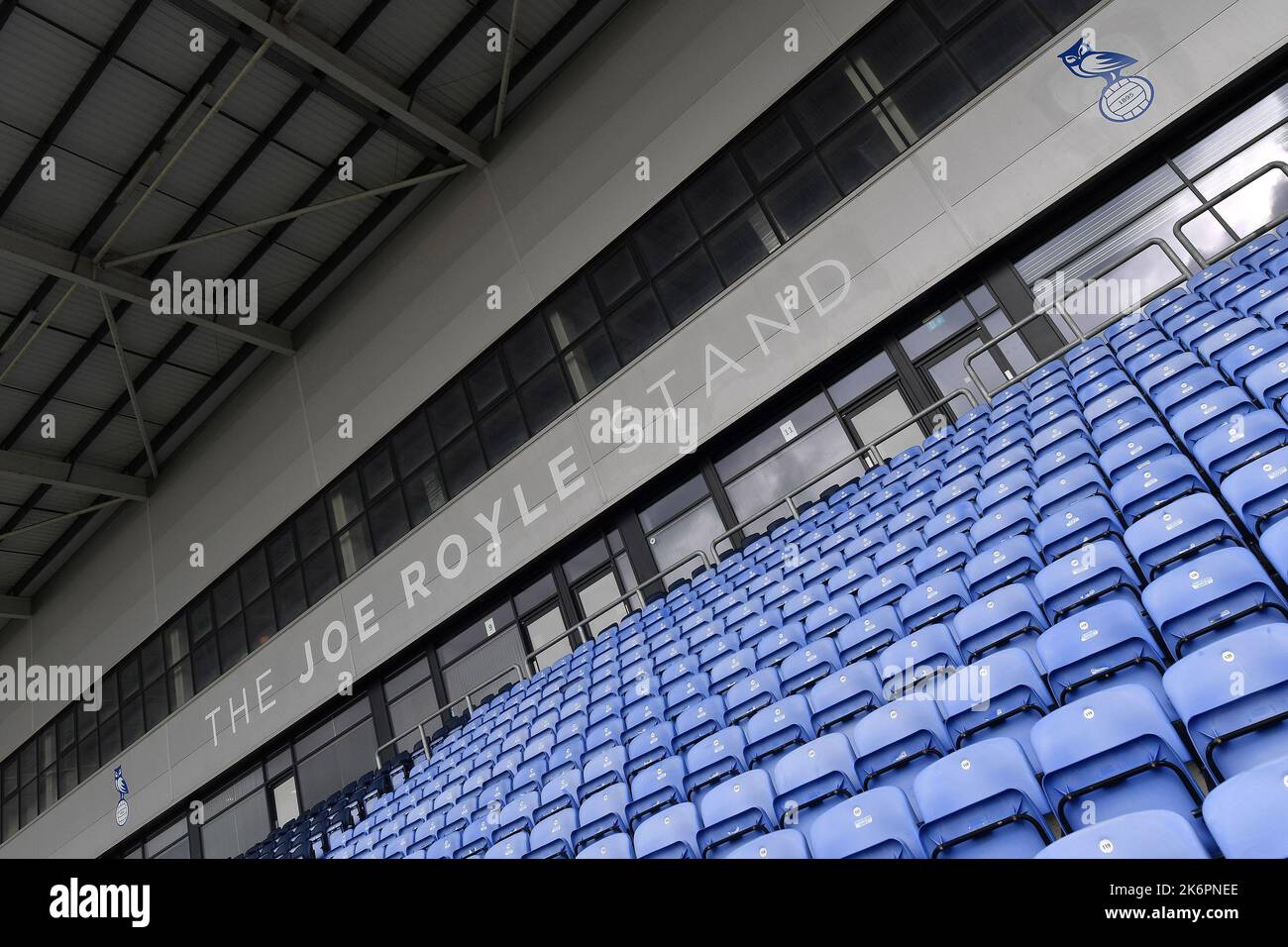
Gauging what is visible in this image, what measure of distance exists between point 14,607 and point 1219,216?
25004 mm

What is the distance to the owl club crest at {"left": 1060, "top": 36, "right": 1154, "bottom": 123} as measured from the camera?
9766 millimetres

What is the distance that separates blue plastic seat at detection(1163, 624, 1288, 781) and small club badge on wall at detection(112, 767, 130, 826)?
1968 centimetres

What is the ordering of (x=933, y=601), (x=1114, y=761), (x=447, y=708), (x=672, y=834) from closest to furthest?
(x=1114, y=761)
(x=672, y=834)
(x=933, y=601)
(x=447, y=708)

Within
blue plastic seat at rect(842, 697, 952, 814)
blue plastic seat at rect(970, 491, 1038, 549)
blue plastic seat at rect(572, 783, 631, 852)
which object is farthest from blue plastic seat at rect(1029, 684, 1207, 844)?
blue plastic seat at rect(572, 783, 631, 852)

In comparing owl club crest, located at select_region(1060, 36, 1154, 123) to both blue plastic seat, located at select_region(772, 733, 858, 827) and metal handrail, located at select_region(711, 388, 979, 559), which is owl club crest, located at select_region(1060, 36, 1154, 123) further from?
blue plastic seat, located at select_region(772, 733, 858, 827)

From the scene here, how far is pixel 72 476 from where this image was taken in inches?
711

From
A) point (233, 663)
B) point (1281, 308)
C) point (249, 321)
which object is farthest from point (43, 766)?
point (1281, 308)

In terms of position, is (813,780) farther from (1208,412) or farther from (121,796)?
(121,796)

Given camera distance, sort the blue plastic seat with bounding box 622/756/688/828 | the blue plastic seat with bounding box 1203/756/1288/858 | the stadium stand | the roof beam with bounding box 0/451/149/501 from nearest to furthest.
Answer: the blue plastic seat with bounding box 1203/756/1288/858 → the stadium stand → the blue plastic seat with bounding box 622/756/688/828 → the roof beam with bounding box 0/451/149/501

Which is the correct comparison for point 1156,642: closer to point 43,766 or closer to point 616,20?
point 616,20

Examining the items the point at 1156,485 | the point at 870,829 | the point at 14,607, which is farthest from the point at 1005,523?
the point at 14,607

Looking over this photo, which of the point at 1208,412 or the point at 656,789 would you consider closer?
the point at 656,789

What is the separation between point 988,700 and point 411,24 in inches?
526

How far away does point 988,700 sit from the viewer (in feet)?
12.8
